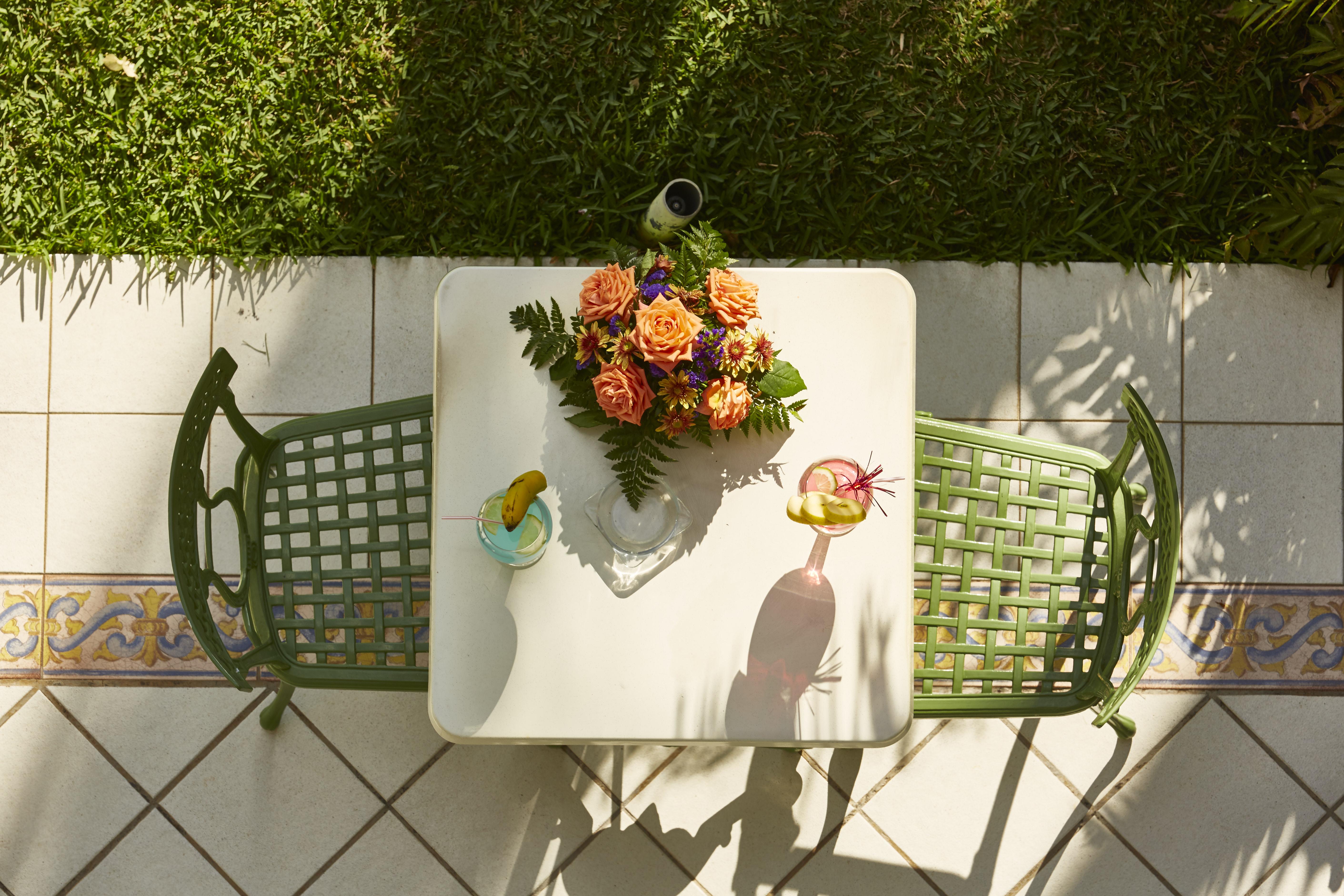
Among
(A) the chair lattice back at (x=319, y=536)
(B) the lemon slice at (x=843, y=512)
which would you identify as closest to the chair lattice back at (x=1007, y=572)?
(B) the lemon slice at (x=843, y=512)

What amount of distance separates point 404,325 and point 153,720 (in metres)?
1.25

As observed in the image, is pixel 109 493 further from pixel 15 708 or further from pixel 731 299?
pixel 731 299

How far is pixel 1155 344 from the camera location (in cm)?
247

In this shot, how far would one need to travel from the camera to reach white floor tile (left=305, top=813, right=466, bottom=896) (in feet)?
7.53

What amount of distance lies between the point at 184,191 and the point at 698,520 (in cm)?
186

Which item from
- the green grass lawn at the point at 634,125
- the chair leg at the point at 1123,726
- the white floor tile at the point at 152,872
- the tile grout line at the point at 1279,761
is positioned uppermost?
the green grass lawn at the point at 634,125

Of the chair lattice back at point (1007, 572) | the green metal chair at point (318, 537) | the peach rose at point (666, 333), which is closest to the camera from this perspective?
the peach rose at point (666, 333)

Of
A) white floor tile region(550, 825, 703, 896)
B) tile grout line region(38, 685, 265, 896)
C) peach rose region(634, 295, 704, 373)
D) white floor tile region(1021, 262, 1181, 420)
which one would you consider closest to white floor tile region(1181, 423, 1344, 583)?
white floor tile region(1021, 262, 1181, 420)

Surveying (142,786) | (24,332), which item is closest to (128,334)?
(24,332)

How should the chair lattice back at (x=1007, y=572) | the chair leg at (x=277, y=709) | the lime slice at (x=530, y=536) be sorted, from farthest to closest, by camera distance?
the chair leg at (x=277, y=709) → the chair lattice back at (x=1007, y=572) → the lime slice at (x=530, y=536)

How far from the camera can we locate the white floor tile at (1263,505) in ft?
8.00

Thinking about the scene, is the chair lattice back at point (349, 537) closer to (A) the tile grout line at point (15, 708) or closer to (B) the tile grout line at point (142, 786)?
(B) the tile grout line at point (142, 786)

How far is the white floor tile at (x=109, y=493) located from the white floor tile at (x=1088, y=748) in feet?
7.91

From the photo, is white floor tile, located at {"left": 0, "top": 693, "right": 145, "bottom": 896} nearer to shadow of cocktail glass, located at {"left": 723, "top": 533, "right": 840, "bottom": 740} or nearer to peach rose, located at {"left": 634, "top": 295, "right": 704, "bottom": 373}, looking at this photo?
shadow of cocktail glass, located at {"left": 723, "top": 533, "right": 840, "bottom": 740}
